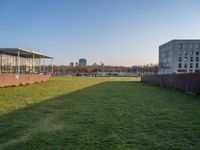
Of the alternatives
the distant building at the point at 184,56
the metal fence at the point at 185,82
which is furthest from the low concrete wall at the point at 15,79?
the distant building at the point at 184,56

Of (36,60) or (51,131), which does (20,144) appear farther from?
(36,60)

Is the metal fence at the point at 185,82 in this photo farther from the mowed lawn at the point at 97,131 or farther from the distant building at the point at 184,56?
the distant building at the point at 184,56

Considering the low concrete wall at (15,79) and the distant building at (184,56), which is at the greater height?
the distant building at (184,56)

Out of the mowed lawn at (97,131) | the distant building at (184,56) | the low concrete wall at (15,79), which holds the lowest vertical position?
the mowed lawn at (97,131)

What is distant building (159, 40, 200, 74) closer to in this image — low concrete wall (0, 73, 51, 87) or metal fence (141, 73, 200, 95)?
metal fence (141, 73, 200, 95)

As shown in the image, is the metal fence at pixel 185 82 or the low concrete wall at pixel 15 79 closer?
the metal fence at pixel 185 82

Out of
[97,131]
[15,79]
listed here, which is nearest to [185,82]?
[97,131]

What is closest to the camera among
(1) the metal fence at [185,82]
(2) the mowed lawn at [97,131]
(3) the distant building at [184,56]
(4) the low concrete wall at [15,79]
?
(2) the mowed lawn at [97,131]

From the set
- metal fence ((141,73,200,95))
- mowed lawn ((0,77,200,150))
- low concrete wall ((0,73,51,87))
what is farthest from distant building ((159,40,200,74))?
mowed lawn ((0,77,200,150))

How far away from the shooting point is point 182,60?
331 ft

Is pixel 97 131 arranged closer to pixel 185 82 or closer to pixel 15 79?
pixel 185 82

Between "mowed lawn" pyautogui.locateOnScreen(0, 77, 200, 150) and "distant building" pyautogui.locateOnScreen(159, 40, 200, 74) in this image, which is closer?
"mowed lawn" pyautogui.locateOnScreen(0, 77, 200, 150)

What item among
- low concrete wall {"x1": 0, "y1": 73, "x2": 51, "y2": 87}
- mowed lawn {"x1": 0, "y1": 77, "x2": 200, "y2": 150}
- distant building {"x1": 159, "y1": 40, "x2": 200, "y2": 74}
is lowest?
mowed lawn {"x1": 0, "y1": 77, "x2": 200, "y2": 150}

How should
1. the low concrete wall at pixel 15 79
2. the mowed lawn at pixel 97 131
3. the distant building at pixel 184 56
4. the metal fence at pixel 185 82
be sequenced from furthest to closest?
1. the distant building at pixel 184 56
2. the low concrete wall at pixel 15 79
3. the metal fence at pixel 185 82
4. the mowed lawn at pixel 97 131
